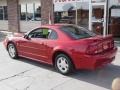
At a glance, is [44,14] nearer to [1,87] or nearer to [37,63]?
[37,63]

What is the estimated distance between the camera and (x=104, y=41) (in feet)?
20.6

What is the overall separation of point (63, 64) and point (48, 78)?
59 centimetres

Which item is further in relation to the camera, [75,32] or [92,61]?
[75,32]

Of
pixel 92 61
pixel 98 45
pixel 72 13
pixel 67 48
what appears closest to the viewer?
pixel 92 61

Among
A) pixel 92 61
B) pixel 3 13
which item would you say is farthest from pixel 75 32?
pixel 3 13

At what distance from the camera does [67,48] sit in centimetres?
625

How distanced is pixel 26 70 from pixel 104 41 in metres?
2.59

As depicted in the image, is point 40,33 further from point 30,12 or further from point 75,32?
point 30,12

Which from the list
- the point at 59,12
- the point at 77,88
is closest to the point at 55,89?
the point at 77,88

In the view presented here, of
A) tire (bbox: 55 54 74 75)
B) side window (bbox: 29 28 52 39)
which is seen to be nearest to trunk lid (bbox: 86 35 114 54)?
tire (bbox: 55 54 74 75)

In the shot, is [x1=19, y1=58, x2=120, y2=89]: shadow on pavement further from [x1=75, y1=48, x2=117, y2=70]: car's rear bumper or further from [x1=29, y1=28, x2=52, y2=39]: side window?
[x1=29, y1=28, x2=52, y2=39]: side window

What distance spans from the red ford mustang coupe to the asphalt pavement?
316 millimetres

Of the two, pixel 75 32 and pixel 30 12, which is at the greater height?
pixel 30 12

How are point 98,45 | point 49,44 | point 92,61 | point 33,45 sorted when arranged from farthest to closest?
point 33,45 → point 49,44 → point 98,45 → point 92,61
